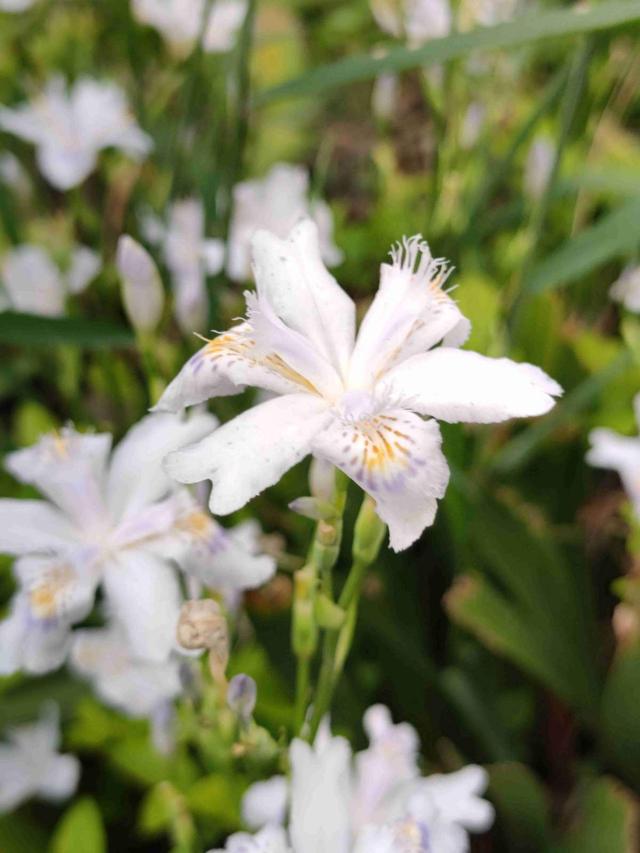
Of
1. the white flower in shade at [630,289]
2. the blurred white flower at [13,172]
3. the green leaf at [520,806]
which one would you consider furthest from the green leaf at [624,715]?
the blurred white flower at [13,172]

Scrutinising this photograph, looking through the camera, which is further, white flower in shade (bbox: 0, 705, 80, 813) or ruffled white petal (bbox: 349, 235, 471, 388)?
white flower in shade (bbox: 0, 705, 80, 813)

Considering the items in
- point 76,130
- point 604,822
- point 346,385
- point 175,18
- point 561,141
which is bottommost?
point 604,822

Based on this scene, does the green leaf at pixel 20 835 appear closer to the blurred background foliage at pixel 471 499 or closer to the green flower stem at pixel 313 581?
the blurred background foliage at pixel 471 499

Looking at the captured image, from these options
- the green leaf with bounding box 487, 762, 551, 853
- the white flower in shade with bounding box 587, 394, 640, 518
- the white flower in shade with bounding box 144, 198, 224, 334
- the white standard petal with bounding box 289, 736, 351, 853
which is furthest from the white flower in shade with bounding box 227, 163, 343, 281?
the white standard petal with bounding box 289, 736, 351, 853

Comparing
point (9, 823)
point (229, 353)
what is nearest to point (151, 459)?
point (229, 353)

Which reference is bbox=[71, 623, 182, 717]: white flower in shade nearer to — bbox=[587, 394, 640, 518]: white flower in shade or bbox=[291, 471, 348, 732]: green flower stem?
bbox=[291, 471, 348, 732]: green flower stem

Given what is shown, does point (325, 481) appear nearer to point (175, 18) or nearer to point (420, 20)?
point (420, 20)

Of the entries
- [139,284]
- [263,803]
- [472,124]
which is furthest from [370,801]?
[472,124]
